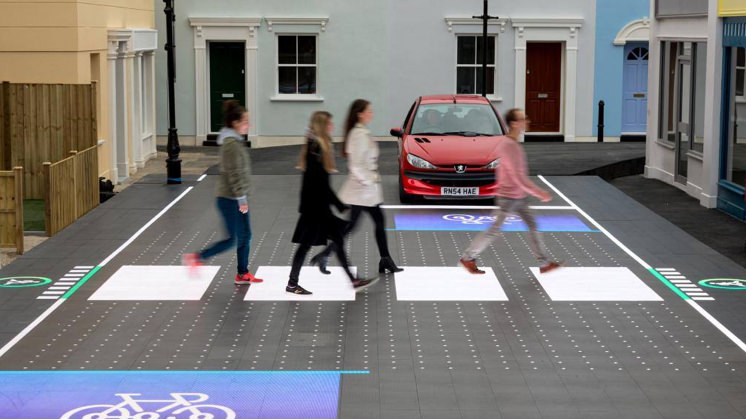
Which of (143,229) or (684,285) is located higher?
(143,229)

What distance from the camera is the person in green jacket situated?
468 inches

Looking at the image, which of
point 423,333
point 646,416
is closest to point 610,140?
point 423,333

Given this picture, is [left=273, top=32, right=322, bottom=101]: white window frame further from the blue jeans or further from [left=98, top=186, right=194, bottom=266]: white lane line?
the blue jeans

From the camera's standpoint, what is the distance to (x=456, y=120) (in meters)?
19.5

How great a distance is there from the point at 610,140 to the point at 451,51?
15.6ft

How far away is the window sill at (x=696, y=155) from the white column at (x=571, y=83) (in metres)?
9.67

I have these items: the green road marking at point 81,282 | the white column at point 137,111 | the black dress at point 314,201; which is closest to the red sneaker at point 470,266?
the black dress at point 314,201

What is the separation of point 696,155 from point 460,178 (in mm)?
4596

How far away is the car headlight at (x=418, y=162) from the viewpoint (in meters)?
18.1

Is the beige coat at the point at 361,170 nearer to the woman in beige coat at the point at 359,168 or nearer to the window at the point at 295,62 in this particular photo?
the woman in beige coat at the point at 359,168

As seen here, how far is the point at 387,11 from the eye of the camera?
97.9ft

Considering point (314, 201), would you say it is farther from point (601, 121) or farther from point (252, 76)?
point (601, 121)

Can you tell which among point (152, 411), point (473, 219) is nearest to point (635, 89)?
point (473, 219)

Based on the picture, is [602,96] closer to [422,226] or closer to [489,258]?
[422,226]
